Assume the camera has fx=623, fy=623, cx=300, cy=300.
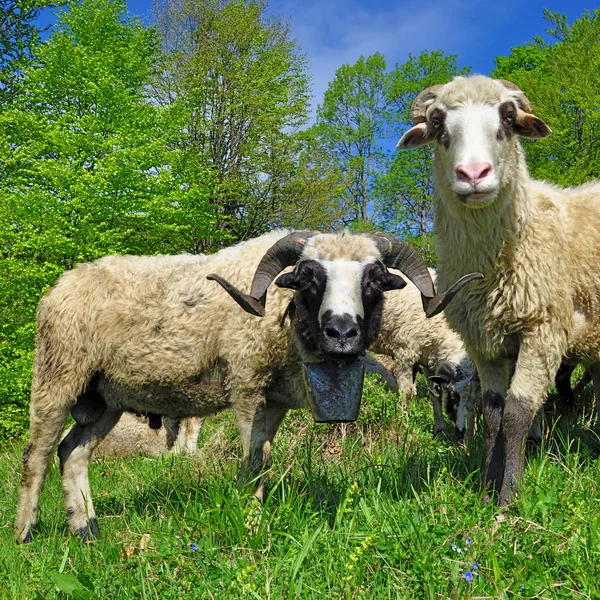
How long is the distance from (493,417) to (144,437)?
6.68 meters

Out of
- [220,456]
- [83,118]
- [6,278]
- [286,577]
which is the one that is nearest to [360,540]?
[286,577]

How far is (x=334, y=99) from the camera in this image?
35344mm

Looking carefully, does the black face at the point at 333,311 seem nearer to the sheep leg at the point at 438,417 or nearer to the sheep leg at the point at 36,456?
the sheep leg at the point at 36,456

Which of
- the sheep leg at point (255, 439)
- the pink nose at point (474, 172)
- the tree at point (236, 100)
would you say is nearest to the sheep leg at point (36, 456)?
the sheep leg at point (255, 439)

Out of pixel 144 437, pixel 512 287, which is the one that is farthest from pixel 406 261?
pixel 144 437

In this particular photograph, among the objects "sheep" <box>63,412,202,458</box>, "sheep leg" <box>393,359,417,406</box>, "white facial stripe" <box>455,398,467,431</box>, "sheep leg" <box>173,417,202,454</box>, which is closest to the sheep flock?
"white facial stripe" <box>455,398,467,431</box>

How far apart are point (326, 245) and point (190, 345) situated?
152cm

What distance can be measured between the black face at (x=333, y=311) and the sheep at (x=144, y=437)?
17.4 ft

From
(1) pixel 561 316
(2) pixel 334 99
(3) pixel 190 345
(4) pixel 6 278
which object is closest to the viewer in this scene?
(1) pixel 561 316

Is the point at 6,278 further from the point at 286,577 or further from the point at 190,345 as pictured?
the point at 286,577

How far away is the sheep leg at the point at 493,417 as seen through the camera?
4105 millimetres

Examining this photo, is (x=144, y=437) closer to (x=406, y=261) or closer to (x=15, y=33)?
(x=406, y=261)

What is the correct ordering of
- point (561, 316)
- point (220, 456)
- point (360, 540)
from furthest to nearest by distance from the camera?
point (220, 456) < point (561, 316) < point (360, 540)

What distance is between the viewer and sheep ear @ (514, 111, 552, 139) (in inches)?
163
